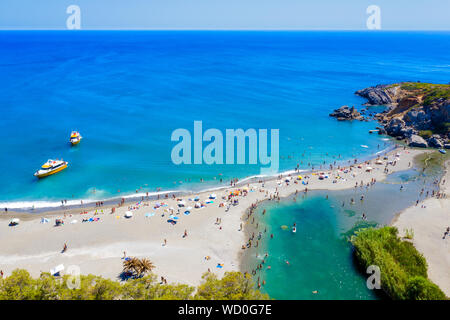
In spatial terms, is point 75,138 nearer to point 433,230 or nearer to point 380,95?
point 433,230

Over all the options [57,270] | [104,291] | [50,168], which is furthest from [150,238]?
[50,168]

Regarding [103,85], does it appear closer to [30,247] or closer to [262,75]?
[262,75]

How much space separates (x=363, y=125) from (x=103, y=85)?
335ft

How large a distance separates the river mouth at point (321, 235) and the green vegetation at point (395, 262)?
1.77m

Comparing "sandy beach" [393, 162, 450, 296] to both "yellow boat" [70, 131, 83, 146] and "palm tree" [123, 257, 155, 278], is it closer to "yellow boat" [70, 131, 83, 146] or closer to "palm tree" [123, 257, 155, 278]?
"palm tree" [123, 257, 155, 278]

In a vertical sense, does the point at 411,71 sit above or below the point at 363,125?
above

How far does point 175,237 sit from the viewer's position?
1620 inches

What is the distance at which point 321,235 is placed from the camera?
139 ft

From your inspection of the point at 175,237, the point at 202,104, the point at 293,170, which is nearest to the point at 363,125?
the point at 293,170

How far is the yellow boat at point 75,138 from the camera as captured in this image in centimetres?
7094

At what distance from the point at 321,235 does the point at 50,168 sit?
51.2 meters

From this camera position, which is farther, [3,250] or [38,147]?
[38,147]

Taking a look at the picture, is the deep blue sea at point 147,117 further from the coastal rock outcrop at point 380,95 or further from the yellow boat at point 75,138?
the coastal rock outcrop at point 380,95

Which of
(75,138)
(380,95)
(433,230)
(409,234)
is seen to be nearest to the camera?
(409,234)
